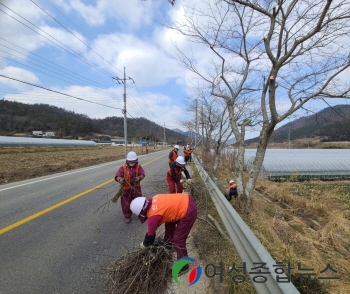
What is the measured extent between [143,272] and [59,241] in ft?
6.28

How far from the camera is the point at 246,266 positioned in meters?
2.22

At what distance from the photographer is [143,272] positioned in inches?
101

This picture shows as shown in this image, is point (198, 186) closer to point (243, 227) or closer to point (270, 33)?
point (243, 227)

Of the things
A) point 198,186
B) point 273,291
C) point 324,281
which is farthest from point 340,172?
point 273,291

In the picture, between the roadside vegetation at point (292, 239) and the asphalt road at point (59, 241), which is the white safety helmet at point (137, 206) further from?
the roadside vegetation at point (292, 239)

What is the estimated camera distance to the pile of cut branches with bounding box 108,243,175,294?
2.45m

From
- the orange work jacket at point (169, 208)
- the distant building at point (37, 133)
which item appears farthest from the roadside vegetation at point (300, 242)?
the distant building at point (37, 133)

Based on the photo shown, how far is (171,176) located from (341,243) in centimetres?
449

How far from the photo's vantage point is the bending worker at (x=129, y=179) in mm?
4809

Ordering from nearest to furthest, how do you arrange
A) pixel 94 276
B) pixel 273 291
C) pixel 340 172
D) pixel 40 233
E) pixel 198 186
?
1. pixel 273 291
2. pixel 94 276
3. pixel 40 233
4. pixel 198 186
5. pixel 340 172

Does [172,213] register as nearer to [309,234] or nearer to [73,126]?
[309,234]

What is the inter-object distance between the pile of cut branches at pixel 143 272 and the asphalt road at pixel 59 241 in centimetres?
21

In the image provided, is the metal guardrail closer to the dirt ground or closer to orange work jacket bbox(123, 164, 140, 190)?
orange work jacket bbox(123, 164, 140, 190)

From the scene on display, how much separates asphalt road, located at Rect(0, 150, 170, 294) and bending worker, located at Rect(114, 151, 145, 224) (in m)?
0.29
